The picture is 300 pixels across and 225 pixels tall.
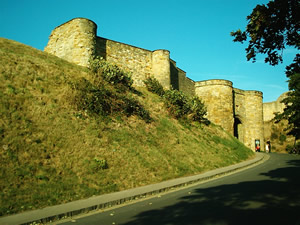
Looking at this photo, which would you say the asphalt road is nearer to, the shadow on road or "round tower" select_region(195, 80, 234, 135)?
the shadow on road

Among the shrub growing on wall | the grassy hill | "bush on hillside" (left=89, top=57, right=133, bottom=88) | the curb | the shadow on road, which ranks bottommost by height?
the curb

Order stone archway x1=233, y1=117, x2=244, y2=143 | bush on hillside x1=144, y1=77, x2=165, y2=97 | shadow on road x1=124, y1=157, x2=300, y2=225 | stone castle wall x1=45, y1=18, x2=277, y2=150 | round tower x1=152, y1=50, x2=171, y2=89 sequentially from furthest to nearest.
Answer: stone archway x1=233, y1=117, x2=244, y2=143 → round tower x1=152, y1=50, x2=171, y2=89 → bush on hillside x1=144, y1=77, x2=165, y2=97 → stone castle wall x1=45, y1=18, x2=277, y2=150 → shadow on road x1=124, y1=157, x2=300, y2=225

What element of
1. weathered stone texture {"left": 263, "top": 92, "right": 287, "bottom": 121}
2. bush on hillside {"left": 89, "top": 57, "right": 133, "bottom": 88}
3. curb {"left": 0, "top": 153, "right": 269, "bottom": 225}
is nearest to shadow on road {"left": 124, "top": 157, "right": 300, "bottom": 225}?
curb {"left": 0, "top": 153, "right": 269, "bottom": 225}

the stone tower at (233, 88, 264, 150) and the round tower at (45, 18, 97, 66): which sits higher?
the round tower at (45, 18, 97, 66)

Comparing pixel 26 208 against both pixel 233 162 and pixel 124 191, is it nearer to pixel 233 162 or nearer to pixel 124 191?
pixel 124 191

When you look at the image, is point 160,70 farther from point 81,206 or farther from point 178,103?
point 81,206

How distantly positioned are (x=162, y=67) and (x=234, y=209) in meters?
19.2

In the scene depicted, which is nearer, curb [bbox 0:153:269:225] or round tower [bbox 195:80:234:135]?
curb [bbox 0:153:269:225]

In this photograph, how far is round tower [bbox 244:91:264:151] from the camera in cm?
3378

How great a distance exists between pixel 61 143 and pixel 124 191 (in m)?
3.23

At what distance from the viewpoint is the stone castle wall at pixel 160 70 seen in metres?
18.9

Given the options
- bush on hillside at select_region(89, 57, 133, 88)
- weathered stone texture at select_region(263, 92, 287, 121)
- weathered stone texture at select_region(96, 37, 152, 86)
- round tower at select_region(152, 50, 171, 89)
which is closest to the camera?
bush on hillside at select_region(89, 57, 133, 88)

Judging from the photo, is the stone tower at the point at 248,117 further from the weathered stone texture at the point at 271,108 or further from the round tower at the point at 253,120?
the weathered stone texture at the point at 271,108

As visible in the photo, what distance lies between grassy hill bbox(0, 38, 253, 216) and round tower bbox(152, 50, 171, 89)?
275 inches
